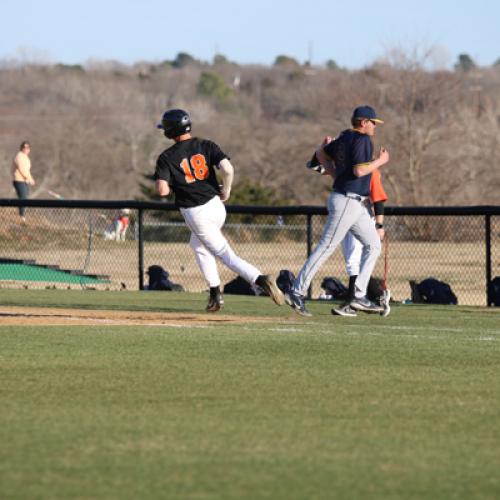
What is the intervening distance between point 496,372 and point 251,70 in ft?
528

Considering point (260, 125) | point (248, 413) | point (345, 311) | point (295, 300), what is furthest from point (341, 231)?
point (260, 125)

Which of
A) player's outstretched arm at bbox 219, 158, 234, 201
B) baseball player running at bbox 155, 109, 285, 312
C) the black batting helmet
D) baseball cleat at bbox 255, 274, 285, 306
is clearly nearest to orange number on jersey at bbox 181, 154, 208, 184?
baseball player running at bbox 155, 109, 285, 312

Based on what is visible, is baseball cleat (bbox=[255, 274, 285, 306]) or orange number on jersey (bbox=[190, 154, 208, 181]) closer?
baseball cleat (bbox=[255, 274, 285, 306])

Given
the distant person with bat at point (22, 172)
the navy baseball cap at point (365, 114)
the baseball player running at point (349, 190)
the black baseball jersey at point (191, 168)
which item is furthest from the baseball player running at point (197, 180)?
the distant person with bat at point (22, 172)

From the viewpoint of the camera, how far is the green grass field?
614cm

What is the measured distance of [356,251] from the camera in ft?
47.6

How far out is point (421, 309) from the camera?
54.1ft

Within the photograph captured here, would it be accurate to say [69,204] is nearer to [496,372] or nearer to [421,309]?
[421,309]

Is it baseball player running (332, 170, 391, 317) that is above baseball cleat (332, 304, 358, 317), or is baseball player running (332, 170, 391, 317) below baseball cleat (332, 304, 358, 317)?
above

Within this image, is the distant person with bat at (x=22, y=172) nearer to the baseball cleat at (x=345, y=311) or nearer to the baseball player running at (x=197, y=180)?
the baseball cleat at (x=345, y=311)

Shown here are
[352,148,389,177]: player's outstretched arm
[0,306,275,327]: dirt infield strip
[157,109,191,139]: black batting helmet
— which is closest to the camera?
[0,306,275,327]: dirt infield strip

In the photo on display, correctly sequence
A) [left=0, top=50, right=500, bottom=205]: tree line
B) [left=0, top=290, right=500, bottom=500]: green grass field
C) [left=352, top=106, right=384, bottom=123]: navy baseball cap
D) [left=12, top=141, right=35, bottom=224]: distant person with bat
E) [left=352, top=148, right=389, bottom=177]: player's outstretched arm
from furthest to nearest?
[left=0, top=50, right=500, bottom=205]: tree line < [left=12, top=141, right=35, bottom=224]: distant person with bat < [left=352, top=106, right=384, bottom=123]: navy baseball cap < [left=352, top=148, right=389, bottom=177]: player's outstretched arm < [left=0, top=290, right=500, bottom=500]: green grass field

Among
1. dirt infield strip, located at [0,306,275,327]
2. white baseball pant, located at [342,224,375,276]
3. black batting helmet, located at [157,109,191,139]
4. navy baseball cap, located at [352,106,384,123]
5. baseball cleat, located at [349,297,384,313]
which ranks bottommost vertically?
dirt infield strip, located at [0,306,275,327]

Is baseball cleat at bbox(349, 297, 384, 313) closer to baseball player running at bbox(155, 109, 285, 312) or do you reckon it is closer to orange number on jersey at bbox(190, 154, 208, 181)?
baseball player running at bbox(155, 109, 285, 312)
